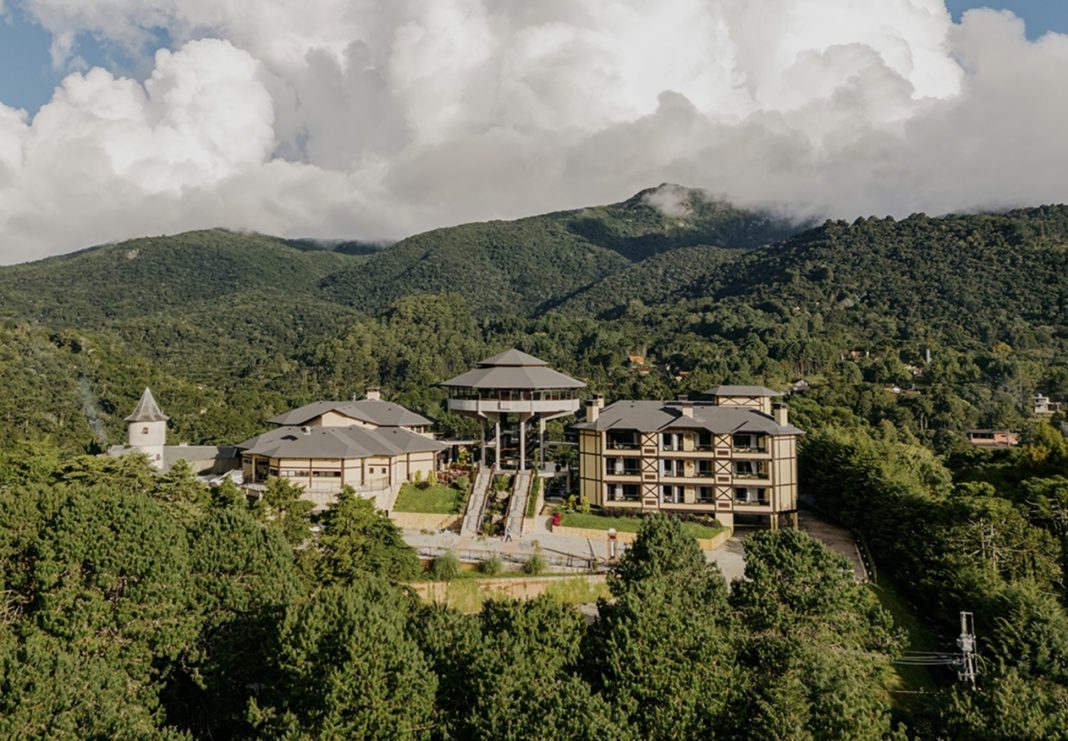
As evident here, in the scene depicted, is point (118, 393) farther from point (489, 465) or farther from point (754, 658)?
point (754, 658)

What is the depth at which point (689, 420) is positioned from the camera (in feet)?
131

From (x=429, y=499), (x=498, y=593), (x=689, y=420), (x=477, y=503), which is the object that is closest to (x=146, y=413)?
(x=429, y=499)

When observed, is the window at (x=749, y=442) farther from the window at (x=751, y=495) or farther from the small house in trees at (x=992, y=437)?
the small house in trees at (x=992, y=437)

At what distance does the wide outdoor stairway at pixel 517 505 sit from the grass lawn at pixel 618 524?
7.57ft

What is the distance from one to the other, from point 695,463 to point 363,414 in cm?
2030

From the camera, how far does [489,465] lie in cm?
4631

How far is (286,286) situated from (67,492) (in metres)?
166

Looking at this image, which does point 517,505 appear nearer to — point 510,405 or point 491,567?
point 510,405

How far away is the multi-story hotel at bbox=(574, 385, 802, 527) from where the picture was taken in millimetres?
39469

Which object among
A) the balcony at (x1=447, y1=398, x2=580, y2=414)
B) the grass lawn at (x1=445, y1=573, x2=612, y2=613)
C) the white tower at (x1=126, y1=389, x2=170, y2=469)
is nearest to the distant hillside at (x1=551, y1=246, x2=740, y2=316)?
the balcony at (x1=447, y1=398, x2=580, y2=414)

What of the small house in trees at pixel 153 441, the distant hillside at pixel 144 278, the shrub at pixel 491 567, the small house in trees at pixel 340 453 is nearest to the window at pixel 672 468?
the shrub at pixel 491 567

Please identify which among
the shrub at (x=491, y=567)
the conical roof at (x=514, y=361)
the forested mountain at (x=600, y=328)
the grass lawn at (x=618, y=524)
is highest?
the forested mountain at (x=600, y=328)

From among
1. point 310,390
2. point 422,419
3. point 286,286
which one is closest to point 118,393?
point 310,390

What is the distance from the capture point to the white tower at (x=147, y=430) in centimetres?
4400
